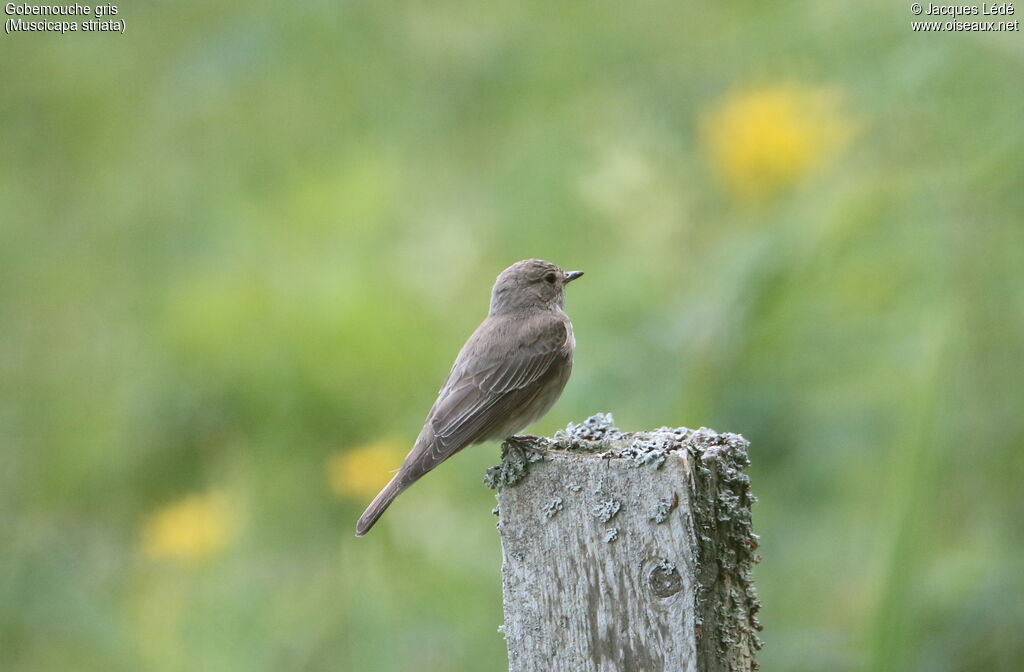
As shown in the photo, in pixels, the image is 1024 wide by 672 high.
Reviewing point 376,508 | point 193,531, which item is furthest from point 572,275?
point 193,531

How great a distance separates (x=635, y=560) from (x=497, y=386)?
208 centimetres

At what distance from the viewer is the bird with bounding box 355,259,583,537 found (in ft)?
14.6

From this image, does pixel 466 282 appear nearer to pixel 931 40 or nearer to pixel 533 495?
pixel 931 40

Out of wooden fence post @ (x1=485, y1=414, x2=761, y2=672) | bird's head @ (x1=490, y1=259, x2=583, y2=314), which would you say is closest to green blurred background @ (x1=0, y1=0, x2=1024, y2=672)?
bird's head @ (x1=490, y1=259, x2=583, y2=314)

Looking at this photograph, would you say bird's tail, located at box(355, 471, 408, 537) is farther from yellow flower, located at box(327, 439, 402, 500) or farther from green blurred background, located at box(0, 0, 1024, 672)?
green blurred background, located at box(0, 0, 1024, 672)

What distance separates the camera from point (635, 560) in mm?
2762

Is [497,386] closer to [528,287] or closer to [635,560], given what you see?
[528,287]

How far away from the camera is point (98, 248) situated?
8.86m

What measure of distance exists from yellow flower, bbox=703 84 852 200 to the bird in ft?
4.57

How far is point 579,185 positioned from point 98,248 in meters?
3.91

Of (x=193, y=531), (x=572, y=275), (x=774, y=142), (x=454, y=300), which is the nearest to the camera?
(x=572, y=275)

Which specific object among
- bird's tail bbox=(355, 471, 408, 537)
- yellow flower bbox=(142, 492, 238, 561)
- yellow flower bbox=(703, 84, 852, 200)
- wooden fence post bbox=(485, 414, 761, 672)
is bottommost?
wooden fence post bbox=(485, 414, 761, 672)

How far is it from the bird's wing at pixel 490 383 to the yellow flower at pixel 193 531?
1632 millimetres

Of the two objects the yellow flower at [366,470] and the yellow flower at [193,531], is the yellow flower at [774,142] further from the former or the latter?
the yellow flower at [193,531]
